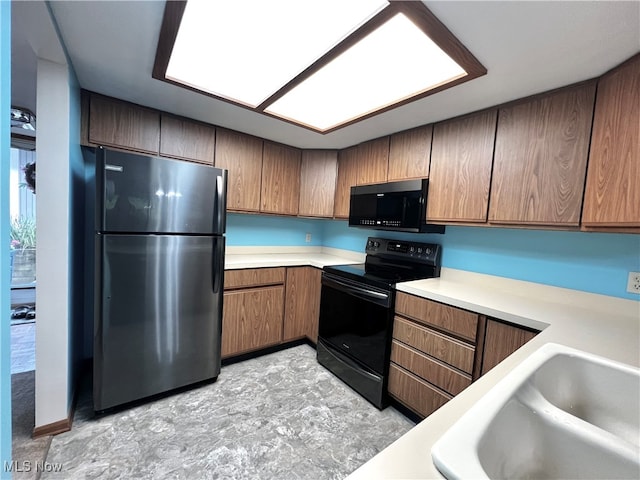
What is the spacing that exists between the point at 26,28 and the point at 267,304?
85.7 inches

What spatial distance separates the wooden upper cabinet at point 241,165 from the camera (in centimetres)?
242

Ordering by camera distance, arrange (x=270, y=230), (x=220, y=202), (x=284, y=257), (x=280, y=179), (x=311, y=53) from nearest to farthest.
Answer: (x=311, y=53) < (x=220, y=202) < (x=280, y=179) < (x=284, y=257) < (x=270, y=230)

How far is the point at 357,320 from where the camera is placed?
6.87 ft

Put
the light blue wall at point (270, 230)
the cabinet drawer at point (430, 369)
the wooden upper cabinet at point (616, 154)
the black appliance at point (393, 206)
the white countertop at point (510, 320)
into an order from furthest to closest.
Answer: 1. the light blue wall at point (270, 230)
2. the black appliance at point (393, 206)
3. the cabinet drawer at point (430, 369)
4. the wooden upper cabinet at point (616, 154)
5. the white countertop at point (510, 320)

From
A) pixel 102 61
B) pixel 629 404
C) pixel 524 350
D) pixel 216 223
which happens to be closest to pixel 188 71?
pixel 102 61

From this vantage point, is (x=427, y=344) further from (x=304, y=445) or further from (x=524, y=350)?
(x=304, y=445)

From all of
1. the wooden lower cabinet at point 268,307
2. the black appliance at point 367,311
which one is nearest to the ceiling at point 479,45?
the black appliance at point 367,311

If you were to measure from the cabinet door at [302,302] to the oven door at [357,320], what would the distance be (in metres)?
0.18

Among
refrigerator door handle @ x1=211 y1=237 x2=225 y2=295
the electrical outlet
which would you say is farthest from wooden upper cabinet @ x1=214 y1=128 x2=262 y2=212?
the electrical outlet

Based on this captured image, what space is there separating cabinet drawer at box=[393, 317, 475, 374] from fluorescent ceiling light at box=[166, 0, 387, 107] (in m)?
1.68

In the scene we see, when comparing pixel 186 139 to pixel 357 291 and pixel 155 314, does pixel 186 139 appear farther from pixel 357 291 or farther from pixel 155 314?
pixel 357 291

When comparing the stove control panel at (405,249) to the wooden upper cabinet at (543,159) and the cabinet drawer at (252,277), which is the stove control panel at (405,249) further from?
the cabinet drawer at (252,277)

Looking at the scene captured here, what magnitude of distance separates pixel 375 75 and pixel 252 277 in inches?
70.4

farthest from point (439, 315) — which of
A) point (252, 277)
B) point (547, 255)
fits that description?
point (252, 277)
